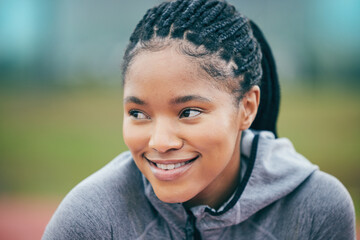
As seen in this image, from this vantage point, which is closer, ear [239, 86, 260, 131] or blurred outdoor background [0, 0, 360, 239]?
ear [239, 86, 260, 131]

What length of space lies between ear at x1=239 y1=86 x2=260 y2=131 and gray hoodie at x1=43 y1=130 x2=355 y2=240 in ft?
0.68

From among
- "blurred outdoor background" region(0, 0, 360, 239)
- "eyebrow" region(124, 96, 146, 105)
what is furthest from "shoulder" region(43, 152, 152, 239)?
→ "blurred outdoor background" region(0, 0, 360, 239)

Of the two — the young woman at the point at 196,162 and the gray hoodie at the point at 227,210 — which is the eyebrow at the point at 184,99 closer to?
the young woman at the point at 196,162

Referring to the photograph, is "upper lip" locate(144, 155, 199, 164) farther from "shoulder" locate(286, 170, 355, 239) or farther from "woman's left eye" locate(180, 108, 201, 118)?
"shoulder" locate(286, 170, 355, 239)

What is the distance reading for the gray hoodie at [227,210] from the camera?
1.86m

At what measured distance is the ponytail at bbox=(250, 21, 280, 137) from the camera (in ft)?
7.43

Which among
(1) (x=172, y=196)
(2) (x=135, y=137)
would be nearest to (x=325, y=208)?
(1) (x=172, y=196)

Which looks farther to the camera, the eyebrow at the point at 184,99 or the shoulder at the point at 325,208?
the shoulder at the point at 325,208

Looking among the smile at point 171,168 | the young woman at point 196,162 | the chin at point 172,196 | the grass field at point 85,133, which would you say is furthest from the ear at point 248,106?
the grass field at point 85,133

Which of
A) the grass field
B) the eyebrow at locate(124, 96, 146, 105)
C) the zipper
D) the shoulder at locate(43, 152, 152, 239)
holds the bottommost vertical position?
the grass field

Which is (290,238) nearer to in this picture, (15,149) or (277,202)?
(277,202)

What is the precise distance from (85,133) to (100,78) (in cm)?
579

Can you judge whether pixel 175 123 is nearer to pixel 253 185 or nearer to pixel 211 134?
pixel 211 134

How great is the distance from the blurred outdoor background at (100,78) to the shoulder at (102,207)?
Result: 6.59 metres
